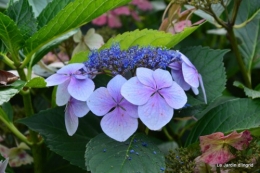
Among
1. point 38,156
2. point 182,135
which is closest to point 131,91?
point 38,156

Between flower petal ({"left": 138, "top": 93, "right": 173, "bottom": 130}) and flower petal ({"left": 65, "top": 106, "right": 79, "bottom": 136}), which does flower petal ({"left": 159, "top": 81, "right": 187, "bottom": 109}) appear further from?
flower petal ({"left": 65, "top": 106, "right": 79, "bottom": 136})

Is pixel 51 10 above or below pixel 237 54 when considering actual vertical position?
above

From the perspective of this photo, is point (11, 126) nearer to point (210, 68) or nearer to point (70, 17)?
point (70, 17)

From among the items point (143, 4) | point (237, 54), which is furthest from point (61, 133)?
point (143, 4)

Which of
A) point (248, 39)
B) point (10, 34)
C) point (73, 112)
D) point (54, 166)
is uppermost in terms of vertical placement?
point (10, 34)

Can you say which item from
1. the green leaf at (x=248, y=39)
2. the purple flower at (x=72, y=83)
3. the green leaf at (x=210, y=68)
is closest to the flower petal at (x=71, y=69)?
the purple flower at (x=72, y=83)

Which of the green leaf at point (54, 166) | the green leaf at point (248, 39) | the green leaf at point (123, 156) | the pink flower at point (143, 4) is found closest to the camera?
the green leaf at point (123, 156)

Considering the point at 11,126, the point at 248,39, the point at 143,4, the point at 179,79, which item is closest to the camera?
the point at 179,79

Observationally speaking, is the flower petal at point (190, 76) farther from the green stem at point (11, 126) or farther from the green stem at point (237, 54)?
the green stem at point (11, 126)
